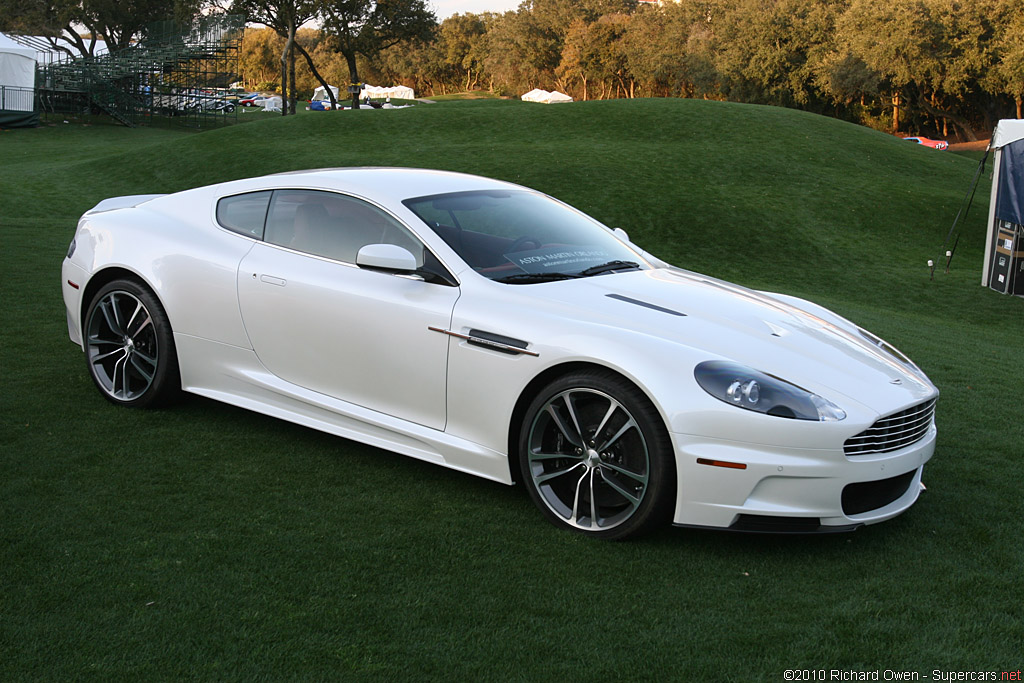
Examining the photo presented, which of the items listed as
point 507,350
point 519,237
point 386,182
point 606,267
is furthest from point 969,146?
point 507,350

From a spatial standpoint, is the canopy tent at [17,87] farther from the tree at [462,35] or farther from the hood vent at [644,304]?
the tree at [462,35]

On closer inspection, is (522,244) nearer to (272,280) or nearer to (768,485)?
(272,280)

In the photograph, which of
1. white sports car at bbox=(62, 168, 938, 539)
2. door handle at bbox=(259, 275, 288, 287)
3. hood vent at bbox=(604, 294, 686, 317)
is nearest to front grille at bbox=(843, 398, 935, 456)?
white sports car at bbox=(62, 168, 938, 539)

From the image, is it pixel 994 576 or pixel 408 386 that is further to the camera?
pixel 408 386

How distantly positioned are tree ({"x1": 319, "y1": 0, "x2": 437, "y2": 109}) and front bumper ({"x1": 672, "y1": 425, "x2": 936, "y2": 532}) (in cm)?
4811

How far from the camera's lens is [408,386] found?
14.3 ft

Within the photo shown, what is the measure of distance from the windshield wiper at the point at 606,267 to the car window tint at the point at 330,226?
0.84 metres

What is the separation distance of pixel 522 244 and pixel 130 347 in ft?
8.11

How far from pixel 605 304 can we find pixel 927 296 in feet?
40.0

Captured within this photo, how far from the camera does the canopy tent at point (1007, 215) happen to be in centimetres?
1400

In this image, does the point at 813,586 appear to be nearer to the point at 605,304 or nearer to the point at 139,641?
the point at 605,304

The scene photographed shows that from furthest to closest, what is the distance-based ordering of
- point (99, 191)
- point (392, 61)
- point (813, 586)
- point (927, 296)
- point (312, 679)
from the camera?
point (392, 61) < point (99, 191) < point (927, 296) < point (813, 586) < point (312, 679)

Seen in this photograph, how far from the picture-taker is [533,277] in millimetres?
4473

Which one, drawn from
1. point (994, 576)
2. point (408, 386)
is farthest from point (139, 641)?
point (994, 576)
